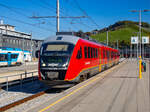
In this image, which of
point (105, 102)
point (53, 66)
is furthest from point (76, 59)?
point (105, 102)

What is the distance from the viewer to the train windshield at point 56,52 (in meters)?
12.2

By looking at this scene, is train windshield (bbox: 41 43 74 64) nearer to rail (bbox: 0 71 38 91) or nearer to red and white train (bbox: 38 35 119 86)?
red and white train (bbox: 38 35 119 86)

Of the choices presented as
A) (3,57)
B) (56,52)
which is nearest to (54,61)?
(56,52)

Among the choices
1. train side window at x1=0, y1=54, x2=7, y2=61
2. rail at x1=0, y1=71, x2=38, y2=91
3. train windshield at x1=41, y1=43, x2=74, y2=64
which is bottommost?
rail at x1=0, y1=71, x2=38, y2=91

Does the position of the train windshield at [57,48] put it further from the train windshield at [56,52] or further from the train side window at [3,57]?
the train side window at [3,57]

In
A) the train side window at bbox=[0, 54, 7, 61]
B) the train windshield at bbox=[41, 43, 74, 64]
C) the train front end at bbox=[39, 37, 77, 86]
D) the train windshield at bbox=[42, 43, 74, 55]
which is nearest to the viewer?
the train front end at bbox=[39, 37, 77, 86]

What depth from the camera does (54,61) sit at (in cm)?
1213

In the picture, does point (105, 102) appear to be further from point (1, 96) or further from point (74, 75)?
point (1, 96)

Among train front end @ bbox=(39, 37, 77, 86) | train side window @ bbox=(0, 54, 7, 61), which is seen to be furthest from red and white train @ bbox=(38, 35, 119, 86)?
train side window @ bbox=(0, 54, 7, 61)

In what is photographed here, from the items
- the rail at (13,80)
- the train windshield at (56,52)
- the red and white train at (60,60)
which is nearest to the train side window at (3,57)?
the rail at (13,80)

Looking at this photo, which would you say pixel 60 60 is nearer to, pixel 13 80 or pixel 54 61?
pixel 54 61

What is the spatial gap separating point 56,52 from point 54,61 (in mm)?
588

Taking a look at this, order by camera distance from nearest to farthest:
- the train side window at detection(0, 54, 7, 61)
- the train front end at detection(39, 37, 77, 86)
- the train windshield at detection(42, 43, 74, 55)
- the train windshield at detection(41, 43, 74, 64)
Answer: the train front end at detection(39, 37, 77, 86), the train windshield at detection(41, 43, 74, 64), the train windshield at detection(42, 43, 74, 55), the train side window at detection(0, 54, 7, 61)

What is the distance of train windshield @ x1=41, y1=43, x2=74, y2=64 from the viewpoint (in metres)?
12.2
